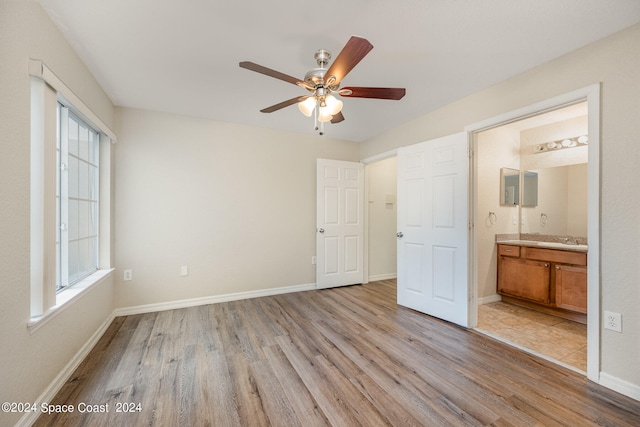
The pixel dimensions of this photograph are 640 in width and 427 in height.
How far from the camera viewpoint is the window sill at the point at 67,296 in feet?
4.88

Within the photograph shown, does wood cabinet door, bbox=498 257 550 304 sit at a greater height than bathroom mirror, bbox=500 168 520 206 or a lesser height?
lesser

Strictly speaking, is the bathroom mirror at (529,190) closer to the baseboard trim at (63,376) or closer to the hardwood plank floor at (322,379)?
the hardwood plank floor at (322,379)

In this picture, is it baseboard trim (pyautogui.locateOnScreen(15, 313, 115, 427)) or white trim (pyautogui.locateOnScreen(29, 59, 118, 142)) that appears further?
white trim (pyautogui.locateOnScreen(29, 59, 118, 142))

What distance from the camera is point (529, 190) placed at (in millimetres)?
3664

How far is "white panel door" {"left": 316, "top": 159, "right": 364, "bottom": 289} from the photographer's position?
13.1ft

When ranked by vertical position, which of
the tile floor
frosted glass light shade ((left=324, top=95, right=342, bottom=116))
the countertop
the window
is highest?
frosted glass light shade ((left=324, top=95, right=342, bottom=116))

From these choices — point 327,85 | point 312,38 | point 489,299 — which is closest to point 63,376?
point 327,85

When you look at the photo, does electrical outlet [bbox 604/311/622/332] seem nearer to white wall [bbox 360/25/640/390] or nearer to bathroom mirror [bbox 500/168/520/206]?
white wall [bbox 360/25/640/390]

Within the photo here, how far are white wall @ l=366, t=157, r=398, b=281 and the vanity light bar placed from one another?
209 cm

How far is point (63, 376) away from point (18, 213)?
1.22m

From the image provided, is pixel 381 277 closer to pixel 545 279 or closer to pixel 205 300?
pixel 545 279

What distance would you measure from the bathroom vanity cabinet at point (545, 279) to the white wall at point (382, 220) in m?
1.71

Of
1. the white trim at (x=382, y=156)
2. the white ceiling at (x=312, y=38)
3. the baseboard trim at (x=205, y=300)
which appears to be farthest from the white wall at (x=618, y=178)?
the baseboard trim at (x=205, y=300)

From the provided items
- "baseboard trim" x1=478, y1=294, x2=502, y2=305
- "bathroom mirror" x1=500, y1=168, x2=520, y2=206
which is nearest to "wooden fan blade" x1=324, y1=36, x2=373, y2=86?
"bathroom mirror" x1=500, y1=168, x2=520, y2=206
